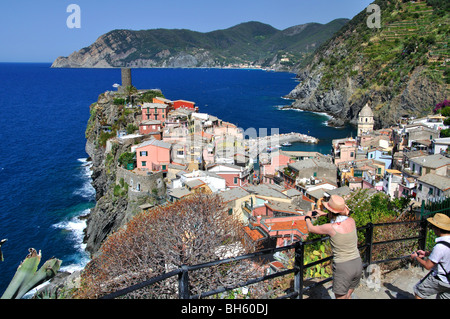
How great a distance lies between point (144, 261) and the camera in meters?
7.01

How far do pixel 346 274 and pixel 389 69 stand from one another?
75.1 metres

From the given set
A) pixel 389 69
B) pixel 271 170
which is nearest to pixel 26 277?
pixel 271 170

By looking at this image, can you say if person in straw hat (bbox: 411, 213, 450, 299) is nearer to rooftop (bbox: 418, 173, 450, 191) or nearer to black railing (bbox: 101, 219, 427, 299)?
black railing (bbox: 101, 219, 427, 299)

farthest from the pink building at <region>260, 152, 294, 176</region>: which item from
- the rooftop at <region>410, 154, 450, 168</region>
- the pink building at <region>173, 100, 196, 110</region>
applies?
the pink building at <region>173, 100, 196, 110</region>

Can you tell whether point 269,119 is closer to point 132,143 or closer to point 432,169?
point 132,143

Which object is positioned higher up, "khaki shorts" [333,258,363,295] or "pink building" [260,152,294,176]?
"khaki shorts" [333,258,363,295]

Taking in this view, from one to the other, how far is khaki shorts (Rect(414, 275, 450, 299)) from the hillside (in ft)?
182

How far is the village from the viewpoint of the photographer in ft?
68.3

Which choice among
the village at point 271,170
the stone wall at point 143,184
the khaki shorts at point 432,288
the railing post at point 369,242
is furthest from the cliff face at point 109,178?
the khaki shorts at point 432,288

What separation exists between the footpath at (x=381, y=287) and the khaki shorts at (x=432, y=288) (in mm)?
1021

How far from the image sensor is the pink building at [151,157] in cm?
2748

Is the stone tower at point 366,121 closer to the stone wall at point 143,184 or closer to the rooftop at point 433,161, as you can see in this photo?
the rooftop at point 433,161

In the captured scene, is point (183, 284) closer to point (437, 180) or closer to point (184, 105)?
point (437, 180)
